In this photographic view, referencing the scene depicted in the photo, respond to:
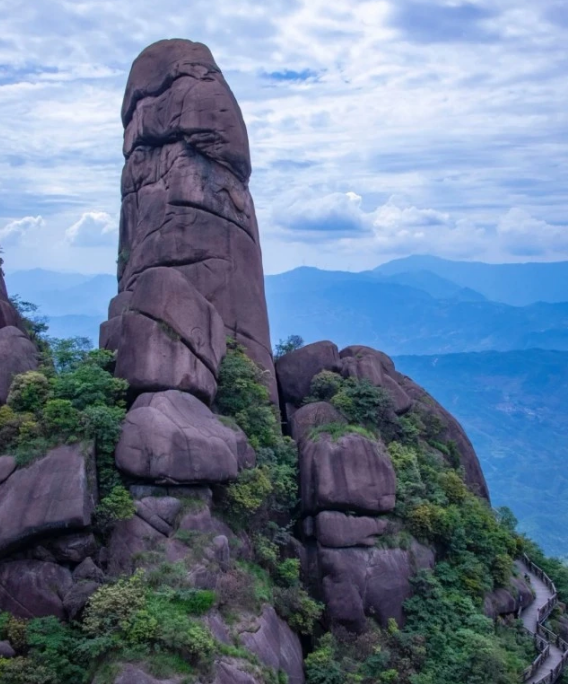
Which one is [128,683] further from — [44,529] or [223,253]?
[223,253]

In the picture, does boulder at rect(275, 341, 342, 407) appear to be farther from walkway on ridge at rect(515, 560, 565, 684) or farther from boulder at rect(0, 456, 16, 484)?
boulder at rect(0, 456, 16, 484)

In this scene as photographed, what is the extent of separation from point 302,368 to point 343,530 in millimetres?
8475

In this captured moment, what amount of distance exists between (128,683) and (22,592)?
187 inches

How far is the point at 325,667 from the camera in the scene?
958 inches

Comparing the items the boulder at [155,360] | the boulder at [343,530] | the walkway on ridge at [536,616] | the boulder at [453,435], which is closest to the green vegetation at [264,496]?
the boulder at [343,530]

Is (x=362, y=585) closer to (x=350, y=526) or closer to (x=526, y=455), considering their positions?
(x=350, y=526)

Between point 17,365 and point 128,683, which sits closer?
point 128,683

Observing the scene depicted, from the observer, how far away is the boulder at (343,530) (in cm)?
2742

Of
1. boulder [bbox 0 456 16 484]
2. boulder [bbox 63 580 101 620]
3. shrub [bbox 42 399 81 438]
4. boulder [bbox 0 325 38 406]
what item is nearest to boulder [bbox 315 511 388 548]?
boulder [bbox 63 580 101 620]

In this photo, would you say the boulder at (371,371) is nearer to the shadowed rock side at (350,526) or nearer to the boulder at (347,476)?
the shadowed rock side at (350,526)

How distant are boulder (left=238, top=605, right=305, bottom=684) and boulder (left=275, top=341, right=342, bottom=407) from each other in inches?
435

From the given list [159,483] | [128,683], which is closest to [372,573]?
[159,483]

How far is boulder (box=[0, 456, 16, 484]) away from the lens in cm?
2314

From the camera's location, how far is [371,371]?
3375 cm
